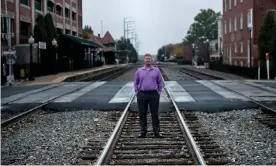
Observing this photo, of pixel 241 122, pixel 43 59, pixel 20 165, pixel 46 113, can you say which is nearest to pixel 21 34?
pixel 43 59

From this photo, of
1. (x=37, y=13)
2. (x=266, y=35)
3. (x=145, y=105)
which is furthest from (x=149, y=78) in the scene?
(x=37, y=13)

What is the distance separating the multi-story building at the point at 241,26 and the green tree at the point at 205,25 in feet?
224

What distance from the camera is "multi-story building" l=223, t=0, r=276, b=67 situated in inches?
1999

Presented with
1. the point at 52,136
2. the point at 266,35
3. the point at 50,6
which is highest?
the point at 50,6

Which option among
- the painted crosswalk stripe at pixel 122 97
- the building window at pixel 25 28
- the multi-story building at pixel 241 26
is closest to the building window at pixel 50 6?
the building window at pixel 25 28

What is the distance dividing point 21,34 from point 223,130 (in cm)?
3409

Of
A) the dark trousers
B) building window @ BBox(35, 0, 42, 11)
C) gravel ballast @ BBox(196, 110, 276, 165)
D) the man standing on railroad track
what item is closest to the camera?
gravel ballast @ BBox(196, 110, 276, 165)

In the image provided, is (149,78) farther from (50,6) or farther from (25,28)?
(50,6)

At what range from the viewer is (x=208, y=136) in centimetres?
973

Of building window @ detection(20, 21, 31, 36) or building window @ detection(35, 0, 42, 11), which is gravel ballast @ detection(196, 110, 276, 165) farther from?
→ building window @ detection(35, 0, 42, 11)

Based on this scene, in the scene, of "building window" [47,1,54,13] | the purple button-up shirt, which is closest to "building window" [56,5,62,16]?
"building window" [47,1,54,13]

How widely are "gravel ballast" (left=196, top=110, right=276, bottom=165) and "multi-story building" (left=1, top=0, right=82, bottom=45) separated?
2602 cm

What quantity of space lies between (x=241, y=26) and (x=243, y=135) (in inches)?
1899

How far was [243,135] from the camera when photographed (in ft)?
32.7
